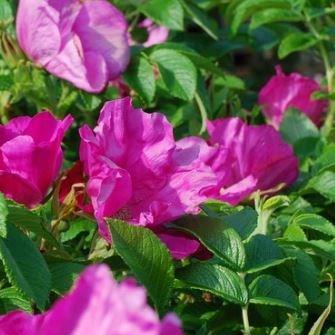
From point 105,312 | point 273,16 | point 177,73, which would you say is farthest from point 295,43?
point 105,312

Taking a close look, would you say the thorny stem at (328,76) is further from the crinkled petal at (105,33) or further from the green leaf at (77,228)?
the green leaf at (77,228)

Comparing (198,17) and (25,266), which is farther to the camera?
(198,17)

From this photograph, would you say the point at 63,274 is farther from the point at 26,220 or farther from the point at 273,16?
the point at 273,16

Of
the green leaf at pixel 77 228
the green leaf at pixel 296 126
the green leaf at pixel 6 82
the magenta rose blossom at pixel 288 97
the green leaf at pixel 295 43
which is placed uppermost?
the green leaf at pixel 77 228

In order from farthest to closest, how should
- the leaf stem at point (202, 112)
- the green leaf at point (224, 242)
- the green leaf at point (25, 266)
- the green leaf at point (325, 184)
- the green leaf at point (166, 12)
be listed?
the green leaf at point (166, 12), the leaf stem at point (202, 112), the green leaf at point (325, 184), the green leaf at point (224, 242), the green leaf at point (25, 266)

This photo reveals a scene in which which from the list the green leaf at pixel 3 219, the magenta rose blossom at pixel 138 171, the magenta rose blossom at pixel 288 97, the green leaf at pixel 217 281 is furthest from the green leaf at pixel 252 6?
the green leaf at pixel 3 219

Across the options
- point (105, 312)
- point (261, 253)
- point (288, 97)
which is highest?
point (105, 312)

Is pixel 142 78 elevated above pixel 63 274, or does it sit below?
below

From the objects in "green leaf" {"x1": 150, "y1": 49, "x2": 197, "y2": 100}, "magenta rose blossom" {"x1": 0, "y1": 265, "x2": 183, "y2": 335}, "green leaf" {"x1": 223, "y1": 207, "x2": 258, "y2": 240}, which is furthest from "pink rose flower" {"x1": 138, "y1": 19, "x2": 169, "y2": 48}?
"magenta rose blossom" {"x1": 0, "y1": 265, "x2": 183, "y2": 335}
